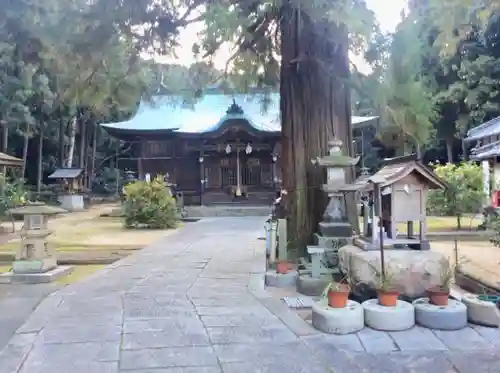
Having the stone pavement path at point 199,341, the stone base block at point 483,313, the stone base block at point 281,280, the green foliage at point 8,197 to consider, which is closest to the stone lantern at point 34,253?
the stone pavement path at point 199,341

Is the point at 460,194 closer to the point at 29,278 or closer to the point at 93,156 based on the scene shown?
the point at 29,278

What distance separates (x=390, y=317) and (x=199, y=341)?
1495 millimetres

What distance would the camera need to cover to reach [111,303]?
4.72 m

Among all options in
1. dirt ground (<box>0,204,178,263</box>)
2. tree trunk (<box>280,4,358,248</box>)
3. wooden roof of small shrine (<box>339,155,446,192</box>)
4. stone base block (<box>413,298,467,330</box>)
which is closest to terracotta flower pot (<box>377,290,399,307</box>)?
stone base block (<box>413,298,467,330</box>)

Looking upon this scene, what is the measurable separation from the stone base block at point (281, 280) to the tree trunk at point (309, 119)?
1025 millimetres

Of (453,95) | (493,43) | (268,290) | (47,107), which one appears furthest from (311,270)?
(47,107)

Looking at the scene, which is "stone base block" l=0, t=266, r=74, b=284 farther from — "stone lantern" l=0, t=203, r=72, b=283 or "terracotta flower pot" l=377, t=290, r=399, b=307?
"terracotta flower pot" l=377, t=290, r=399, b=307

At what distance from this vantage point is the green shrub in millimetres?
13883

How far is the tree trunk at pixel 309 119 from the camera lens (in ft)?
22.1

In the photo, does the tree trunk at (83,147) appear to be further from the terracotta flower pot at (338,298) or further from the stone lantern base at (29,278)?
the terracotta flower pot at (338,298)

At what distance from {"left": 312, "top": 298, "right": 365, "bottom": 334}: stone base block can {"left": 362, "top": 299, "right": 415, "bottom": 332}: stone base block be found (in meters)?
0.07

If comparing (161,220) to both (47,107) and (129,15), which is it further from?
(47,107)

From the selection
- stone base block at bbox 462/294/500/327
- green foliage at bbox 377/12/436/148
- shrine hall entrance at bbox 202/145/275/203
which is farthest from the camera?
Result: shrine hall entrance at bbox 202/145/275/203

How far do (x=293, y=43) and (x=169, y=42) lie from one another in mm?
1774
